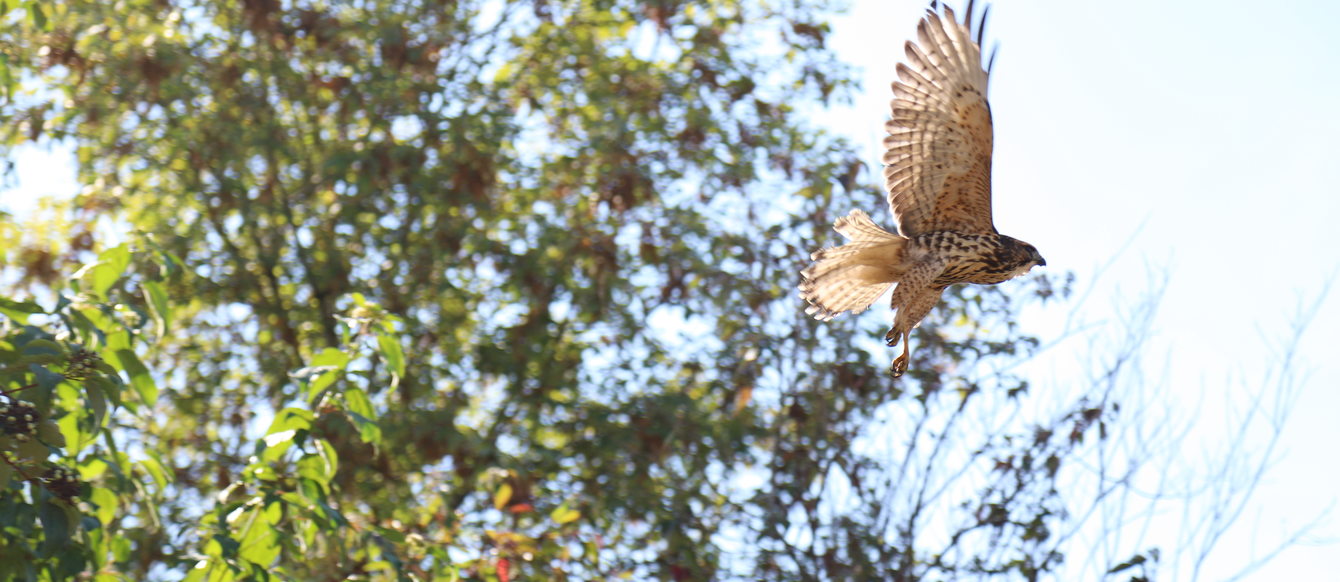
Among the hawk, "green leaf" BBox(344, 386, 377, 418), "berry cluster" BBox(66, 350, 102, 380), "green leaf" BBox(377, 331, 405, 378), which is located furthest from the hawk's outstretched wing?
"berry cluster" BBox(66, 350, 102, 380)

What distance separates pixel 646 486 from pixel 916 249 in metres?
3.67

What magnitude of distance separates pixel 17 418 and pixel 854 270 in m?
2.24

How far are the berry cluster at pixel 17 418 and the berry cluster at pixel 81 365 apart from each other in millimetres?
166

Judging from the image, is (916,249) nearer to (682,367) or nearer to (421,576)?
(421,576)

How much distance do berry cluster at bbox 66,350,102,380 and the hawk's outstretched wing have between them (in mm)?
2089

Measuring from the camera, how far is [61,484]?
3162mm

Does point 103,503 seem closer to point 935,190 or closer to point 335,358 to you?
point 335,358

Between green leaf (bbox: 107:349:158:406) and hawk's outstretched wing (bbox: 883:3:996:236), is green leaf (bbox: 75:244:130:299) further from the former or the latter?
hawk's outstretched wing (bbox: 883:3:996:236)

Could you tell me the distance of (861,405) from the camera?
748 cm

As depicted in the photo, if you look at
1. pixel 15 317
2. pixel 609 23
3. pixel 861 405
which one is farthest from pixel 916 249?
pixel 609 23

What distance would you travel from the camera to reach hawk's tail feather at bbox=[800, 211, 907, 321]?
4160 mm

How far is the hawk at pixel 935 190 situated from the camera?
3889 millimetres

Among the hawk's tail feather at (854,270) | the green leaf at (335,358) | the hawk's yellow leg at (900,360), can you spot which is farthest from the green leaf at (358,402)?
the hawk's yellow leg at (900,360)

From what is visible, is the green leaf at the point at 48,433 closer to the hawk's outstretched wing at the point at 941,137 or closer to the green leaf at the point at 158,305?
the green leaf at the point at 158,305
